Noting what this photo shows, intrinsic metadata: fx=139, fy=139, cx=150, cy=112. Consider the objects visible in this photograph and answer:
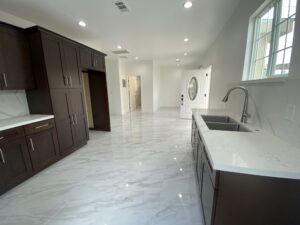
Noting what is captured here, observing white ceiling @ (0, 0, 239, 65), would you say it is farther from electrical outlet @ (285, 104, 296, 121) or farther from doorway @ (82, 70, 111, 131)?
electrical outlet @ (285, 104, 296, 121)

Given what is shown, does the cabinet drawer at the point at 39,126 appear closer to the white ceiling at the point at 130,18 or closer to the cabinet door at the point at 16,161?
the cabinet door at the point at 16,161

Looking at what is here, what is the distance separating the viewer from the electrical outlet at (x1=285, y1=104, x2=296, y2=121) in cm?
118

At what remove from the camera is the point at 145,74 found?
23.7ft

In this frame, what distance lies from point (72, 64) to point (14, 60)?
0.94 meters

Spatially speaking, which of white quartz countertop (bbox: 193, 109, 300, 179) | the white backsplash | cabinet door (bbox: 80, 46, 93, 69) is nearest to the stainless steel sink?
white quartz countertop (bbox: 193, 109, 300, 179)

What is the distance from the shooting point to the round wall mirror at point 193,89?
5895mm

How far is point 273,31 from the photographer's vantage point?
159 cm

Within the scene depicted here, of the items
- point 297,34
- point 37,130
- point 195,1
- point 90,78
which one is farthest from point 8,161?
point 195,1

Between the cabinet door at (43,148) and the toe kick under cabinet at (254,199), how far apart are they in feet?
8.78

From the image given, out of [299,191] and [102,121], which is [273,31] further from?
[102,121]

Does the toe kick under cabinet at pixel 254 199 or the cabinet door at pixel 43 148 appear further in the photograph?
the cabinet door at pixel 43 148

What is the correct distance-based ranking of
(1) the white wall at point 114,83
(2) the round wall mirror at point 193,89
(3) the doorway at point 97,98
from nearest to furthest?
(3) the doorway at point 97,98 → (2) the round wall mirror at point 193,89 → (1) the white wall at point 114,83

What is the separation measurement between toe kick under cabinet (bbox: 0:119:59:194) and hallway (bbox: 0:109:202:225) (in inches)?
5.8

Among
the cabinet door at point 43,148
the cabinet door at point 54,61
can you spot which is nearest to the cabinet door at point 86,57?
the cabinet door at point 54,61
